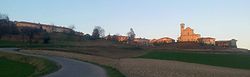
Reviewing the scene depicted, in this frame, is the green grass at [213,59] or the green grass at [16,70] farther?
the green grass at [213,59]

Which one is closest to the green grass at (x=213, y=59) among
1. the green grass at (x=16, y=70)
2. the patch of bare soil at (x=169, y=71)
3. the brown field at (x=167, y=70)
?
the brown field at (x=167, y=70)

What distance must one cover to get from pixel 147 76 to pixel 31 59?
24.0 meters

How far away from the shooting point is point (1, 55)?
58.3 metres

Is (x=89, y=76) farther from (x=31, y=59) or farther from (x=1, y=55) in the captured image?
(x=1, y=55)

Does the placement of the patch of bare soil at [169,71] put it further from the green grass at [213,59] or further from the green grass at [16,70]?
the green grass at [213,59]

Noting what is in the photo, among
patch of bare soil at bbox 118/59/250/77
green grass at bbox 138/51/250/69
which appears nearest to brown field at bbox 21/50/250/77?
patch of bare soil at bbox 118/59/250/77

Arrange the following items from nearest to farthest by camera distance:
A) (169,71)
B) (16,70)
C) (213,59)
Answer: (16,70) → (169,71) → (213,59)

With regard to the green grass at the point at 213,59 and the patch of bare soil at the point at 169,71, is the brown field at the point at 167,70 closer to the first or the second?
the patch of bare soil at the point at 169,71

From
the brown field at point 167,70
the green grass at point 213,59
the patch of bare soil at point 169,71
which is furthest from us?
the green grass at point 213,59

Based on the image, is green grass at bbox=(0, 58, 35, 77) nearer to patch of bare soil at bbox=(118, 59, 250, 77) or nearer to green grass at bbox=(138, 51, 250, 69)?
patch of bare soil at bbox=(118, 59, 250, 77)

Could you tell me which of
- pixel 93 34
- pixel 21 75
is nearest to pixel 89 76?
pixel 21 75

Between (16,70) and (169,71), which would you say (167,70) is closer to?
(169,71)

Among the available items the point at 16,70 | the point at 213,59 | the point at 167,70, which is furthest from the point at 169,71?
the point at 213,59

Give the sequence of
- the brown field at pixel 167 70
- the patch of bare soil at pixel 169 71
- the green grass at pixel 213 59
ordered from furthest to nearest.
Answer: the green grass at pixel 213 59
the brown field at pixel 167 70
the patch of bare soil at pixel 169 71
